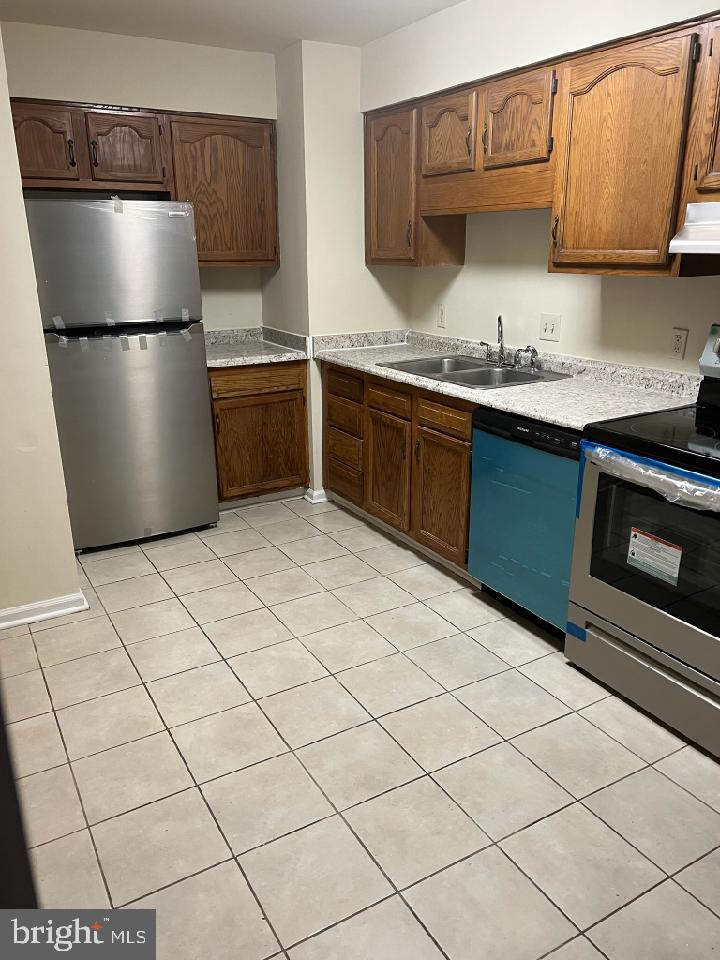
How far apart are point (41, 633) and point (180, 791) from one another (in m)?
1.14

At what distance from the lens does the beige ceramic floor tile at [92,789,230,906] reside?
171 cm

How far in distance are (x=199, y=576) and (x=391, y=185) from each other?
2.19 metres

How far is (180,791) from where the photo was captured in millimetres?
1990

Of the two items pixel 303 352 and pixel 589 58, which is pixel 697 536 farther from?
pixel 303 352

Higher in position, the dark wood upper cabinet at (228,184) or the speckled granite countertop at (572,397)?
the dark wood upper cabinet at (228,184)

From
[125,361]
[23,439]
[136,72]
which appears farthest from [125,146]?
[23,439]

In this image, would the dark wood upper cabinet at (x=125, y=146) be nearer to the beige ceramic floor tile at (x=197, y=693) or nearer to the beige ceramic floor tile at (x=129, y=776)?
the beige ceramic floor tile at (x=197, y=693)

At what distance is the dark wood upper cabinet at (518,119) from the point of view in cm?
271

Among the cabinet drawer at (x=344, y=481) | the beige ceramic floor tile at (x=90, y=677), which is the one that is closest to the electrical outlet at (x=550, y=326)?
the cabinet drawer at (x=344, y=481)

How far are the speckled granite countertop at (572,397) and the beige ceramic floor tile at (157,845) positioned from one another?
1635mm

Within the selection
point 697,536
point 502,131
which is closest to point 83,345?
point 502,131

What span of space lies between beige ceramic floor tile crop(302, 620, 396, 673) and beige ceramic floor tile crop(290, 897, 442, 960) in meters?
0.98

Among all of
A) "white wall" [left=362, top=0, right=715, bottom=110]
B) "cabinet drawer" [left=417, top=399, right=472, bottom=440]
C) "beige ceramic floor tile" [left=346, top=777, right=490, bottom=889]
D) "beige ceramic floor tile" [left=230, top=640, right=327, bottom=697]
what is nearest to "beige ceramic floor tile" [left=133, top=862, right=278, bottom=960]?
"beige ceramic floor tile" [left=346, top=777, right=490, bottom=889]

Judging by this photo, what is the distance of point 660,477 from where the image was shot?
2068mm
